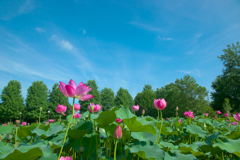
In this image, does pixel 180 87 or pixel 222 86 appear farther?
pixel 180 87

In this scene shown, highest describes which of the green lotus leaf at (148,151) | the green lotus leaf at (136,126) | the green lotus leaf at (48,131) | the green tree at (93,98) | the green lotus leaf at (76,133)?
the green tree at (93,98)

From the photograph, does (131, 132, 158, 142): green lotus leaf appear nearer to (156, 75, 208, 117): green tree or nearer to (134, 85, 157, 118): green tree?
(156, 75, 208, 117): green tree

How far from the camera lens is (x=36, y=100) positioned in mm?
22453

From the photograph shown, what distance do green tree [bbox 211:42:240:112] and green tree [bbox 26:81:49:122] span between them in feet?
93.6

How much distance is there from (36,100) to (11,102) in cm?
360

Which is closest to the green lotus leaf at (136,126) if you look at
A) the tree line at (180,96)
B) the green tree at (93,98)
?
the tree line at (180,96)

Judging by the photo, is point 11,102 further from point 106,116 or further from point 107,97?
point 106,116

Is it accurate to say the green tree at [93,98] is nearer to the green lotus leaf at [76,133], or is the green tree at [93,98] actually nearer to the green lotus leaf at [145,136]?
the green lotus leaf at [145,136]

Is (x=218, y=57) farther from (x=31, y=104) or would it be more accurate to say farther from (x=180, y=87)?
(x=31, y=104)

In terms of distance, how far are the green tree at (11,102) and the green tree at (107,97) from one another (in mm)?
14262

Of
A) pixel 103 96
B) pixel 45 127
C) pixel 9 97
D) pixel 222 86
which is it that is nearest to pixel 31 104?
pixel 9 97

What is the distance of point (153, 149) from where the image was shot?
1.12 m

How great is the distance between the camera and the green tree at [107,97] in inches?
1098

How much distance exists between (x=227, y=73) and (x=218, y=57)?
10.8 ft
